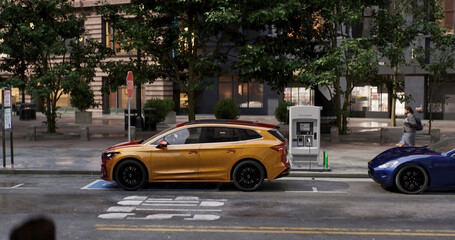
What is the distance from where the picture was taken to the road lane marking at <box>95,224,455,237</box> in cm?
839

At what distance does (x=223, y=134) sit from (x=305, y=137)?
11.8 ft

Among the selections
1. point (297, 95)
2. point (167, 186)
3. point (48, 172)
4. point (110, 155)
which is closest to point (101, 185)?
point (110, 155)

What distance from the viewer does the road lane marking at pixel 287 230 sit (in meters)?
8.39

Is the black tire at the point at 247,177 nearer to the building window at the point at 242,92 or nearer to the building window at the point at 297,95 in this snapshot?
the building window at the point at 297,95

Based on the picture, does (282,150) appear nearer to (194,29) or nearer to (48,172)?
(48,172)

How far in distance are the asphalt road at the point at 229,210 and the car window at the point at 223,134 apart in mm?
1201

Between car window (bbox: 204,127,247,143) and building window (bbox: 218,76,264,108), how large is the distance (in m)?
32.2

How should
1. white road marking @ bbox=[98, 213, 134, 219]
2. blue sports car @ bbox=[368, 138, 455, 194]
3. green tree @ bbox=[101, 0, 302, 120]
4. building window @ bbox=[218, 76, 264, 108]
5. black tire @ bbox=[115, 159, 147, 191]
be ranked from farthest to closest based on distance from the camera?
building window @ bbox=[218, 76, 264, 108] → green tree @ bbox=[101, 0, 302, 120] → black tire @ bbox=[115, 159, 147, 191] → blue sports car @ bbox=[368, 138, 455, 194] → white road marking @ bbox=[98, 213, 134, 219]

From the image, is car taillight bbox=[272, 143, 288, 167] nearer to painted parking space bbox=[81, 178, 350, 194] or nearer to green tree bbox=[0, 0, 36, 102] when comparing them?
painted parking space bbox=[81, 178, 350, 194]

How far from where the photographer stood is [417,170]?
11617 mm

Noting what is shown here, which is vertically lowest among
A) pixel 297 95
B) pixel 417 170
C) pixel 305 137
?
pixel 417 170

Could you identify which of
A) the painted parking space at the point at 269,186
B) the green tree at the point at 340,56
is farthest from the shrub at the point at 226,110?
the painted parking space at the point at 269,186

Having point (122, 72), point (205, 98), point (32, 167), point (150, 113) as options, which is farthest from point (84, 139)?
point (205, 98)

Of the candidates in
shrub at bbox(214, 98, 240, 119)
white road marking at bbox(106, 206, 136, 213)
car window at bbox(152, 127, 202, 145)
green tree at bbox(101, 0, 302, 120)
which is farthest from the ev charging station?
shrub at bbox(214, 98, 240, 119)
